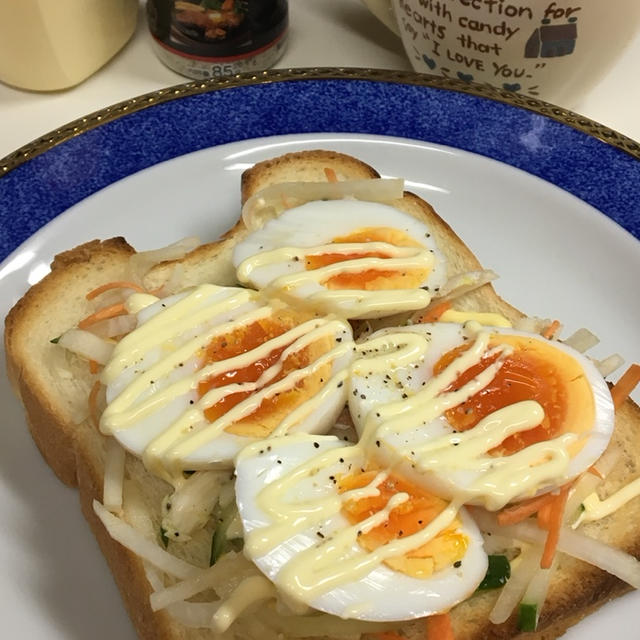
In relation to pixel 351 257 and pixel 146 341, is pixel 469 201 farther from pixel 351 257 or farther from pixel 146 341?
pixel 146 341

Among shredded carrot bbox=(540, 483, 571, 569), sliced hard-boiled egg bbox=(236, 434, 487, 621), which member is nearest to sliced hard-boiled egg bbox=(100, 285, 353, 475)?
sliced hard-boiled egg bbox=(236, 434, 487, 621)

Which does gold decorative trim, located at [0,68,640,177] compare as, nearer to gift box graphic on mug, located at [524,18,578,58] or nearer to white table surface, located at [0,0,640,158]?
gift box graphic on mug, located at [524,18,578,58]

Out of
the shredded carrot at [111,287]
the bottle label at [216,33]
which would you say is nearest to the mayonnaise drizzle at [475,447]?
the shredded carrot at [111,287]

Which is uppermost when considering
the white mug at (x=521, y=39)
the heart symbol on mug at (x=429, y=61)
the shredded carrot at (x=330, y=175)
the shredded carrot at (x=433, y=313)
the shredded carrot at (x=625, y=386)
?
the white mug at (x=521, y=39)

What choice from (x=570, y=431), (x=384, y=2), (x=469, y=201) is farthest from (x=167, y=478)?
(x=384, y=2)

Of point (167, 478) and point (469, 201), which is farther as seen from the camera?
point (469, 201)

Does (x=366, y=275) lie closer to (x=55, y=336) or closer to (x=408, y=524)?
(x=408, y=524)

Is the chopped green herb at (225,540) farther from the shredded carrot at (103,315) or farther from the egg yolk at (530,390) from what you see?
the shredded carrot at (103,315)
